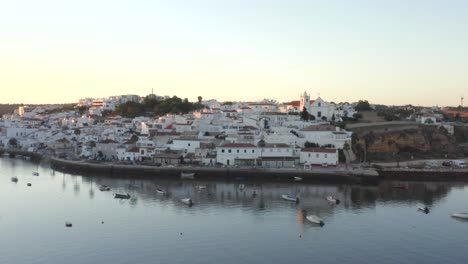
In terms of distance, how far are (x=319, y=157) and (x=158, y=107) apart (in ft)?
96.7

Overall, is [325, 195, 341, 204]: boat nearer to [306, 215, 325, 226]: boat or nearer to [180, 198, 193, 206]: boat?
[306, 215, 325, 226]: boat

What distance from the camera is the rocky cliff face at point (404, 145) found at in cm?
3478

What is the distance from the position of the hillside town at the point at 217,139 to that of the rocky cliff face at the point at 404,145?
1419 mm

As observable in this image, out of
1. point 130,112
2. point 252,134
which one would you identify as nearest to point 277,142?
point 252,134

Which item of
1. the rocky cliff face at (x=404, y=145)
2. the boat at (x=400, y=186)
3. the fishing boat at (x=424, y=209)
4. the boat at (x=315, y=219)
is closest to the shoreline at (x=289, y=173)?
the boat at (x=400, y=186)

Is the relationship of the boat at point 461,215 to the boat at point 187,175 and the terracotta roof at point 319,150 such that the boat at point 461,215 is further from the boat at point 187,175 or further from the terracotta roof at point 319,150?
the boat at point 187,175

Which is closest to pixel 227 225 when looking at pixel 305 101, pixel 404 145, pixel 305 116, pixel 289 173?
pixel 289 173

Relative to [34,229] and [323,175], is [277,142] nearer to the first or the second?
[323,175]

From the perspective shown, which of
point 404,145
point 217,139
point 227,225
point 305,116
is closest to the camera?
point 227,225

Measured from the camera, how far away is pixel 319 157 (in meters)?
31.3

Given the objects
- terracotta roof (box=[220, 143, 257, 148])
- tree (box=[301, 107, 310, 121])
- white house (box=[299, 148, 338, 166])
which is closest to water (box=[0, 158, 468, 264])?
white house (box=[299, 148, 338, 166])

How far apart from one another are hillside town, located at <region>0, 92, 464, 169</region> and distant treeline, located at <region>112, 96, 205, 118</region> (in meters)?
4.47

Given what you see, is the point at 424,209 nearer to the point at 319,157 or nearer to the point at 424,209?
the point at 424,209

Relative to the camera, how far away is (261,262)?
14.3m
